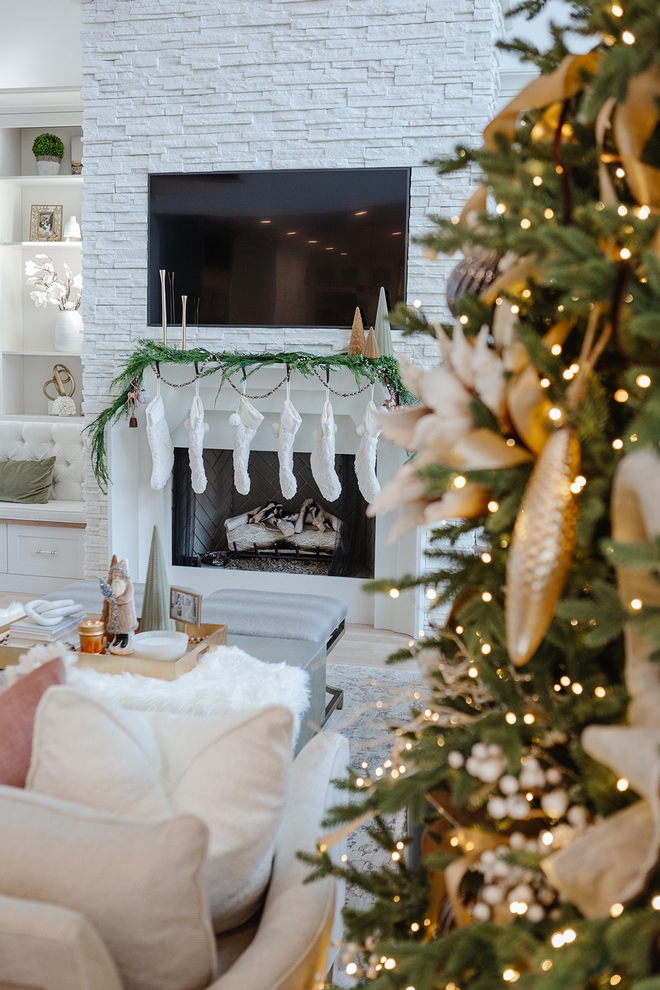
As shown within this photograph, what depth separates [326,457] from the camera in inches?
152

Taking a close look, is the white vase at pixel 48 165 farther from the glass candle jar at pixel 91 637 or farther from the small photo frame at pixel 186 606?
the glass candle jar at pixel 91 637

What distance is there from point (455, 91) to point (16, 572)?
3.30 metres

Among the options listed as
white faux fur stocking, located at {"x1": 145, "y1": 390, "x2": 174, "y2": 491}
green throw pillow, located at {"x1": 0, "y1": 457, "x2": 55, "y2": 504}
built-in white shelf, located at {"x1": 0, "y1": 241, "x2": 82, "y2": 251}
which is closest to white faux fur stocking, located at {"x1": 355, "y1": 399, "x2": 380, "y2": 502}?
white faux fur stocking, located at {"x1": 145, "y1": 390, "x2": 174, "y2": 491}

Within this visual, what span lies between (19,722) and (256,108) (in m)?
3.65

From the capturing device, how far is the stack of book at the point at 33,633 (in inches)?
95.1

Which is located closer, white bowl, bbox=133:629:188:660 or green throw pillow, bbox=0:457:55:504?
white bowl, bbox=133:629:188:660

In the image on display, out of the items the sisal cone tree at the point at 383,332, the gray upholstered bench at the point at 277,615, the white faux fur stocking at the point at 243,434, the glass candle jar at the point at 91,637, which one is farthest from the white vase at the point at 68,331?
the glass candle jar at the point at 91,637

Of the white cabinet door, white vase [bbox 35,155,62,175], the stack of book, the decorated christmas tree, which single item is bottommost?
the white cabinet door

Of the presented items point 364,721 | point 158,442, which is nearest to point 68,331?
point 158,442

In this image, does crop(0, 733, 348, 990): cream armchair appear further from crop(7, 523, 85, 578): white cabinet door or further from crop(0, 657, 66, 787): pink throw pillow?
crop(7, 523, 85, 578): white cabinet door

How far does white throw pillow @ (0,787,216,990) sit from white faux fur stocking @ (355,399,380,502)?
3.03m

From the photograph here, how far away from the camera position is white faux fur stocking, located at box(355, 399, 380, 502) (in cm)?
380

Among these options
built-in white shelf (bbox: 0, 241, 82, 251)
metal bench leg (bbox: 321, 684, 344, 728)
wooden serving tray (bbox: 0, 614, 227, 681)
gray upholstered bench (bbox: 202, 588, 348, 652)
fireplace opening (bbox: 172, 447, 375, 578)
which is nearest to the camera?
wooden serving tray (bbox: 0, 614, 227, 681)

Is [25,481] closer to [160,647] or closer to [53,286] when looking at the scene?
[53,286]
